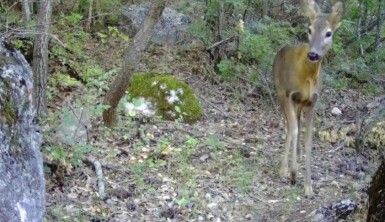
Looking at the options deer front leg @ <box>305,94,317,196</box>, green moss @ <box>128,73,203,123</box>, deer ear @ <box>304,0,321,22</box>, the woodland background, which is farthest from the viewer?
green moss @ <box>128,73,203,123</box>

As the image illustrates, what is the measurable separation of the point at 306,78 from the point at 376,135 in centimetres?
235

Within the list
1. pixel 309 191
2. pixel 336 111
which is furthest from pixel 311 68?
pixel 336 111

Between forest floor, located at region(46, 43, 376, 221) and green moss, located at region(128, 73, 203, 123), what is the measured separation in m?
0.25

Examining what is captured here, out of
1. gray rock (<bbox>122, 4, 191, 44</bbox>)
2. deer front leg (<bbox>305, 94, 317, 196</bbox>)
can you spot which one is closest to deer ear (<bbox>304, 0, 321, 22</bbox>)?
deer front leg (<bbox>305, 94, 317, 196</bbox>)

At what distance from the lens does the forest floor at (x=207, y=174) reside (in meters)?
6.16

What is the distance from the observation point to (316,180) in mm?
7691

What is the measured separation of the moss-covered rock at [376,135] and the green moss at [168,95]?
104 inches

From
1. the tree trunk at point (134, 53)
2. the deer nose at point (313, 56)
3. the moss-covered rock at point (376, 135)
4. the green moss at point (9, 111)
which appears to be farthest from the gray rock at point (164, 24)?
the green moss at point (9, 111)

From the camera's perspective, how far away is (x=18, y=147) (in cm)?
432

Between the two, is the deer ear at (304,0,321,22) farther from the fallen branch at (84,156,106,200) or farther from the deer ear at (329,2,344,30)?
the fallen branch at (84,156,106,200)

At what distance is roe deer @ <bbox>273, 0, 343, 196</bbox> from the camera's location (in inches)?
281

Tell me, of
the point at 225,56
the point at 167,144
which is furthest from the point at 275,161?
the point at 225,56

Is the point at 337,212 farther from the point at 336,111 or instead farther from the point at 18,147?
the point at 336,111

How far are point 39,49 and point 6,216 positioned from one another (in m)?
3.24
